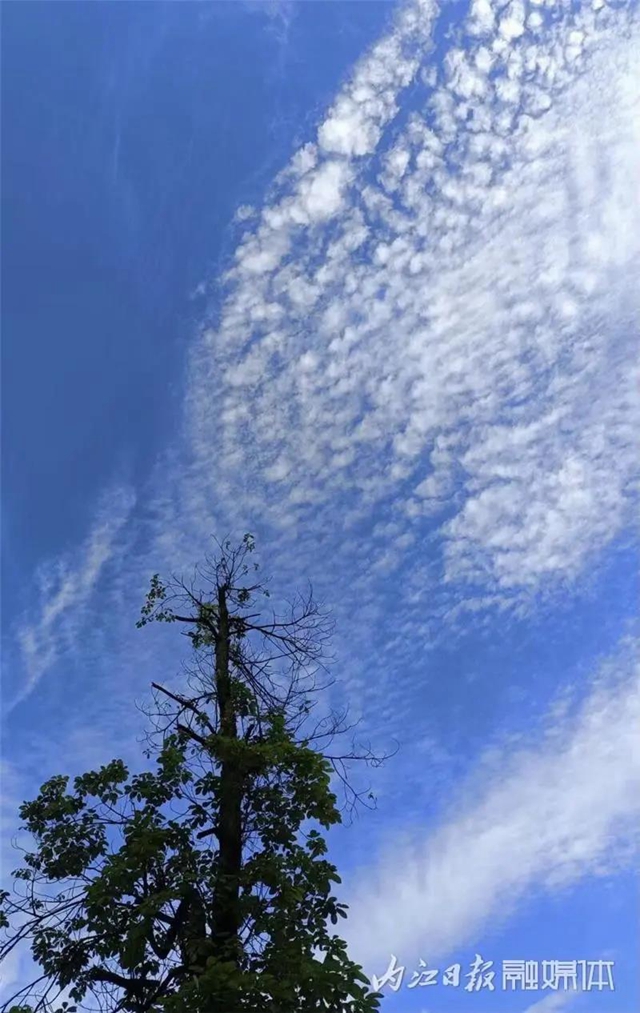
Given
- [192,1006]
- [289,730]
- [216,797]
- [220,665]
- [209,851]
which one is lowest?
[192,1006]

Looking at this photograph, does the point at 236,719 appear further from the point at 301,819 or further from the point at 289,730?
the point at 301,819

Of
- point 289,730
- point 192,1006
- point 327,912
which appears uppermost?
point 289,730

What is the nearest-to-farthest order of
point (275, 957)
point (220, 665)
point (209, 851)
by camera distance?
1. point (275, 957)
2. point (209, 851)
3. point (220, 665)


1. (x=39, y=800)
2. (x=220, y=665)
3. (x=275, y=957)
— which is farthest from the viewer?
(x=220, y=665)

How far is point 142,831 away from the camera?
7.63 metres

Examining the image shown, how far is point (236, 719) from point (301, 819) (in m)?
1.44

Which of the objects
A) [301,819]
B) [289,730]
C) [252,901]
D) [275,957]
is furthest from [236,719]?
[275,957]

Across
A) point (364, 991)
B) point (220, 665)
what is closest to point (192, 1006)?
point (364, 991)

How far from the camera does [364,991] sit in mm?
6562

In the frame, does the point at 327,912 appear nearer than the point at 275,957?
No

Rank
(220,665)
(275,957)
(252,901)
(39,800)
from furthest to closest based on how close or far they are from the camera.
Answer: (220,665) < (39,800) < (252,901) < (275,957)

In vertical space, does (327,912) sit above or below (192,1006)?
above

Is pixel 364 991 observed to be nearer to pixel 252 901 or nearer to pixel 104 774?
pixel 252 901

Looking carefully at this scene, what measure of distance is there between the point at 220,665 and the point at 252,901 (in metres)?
2.87
